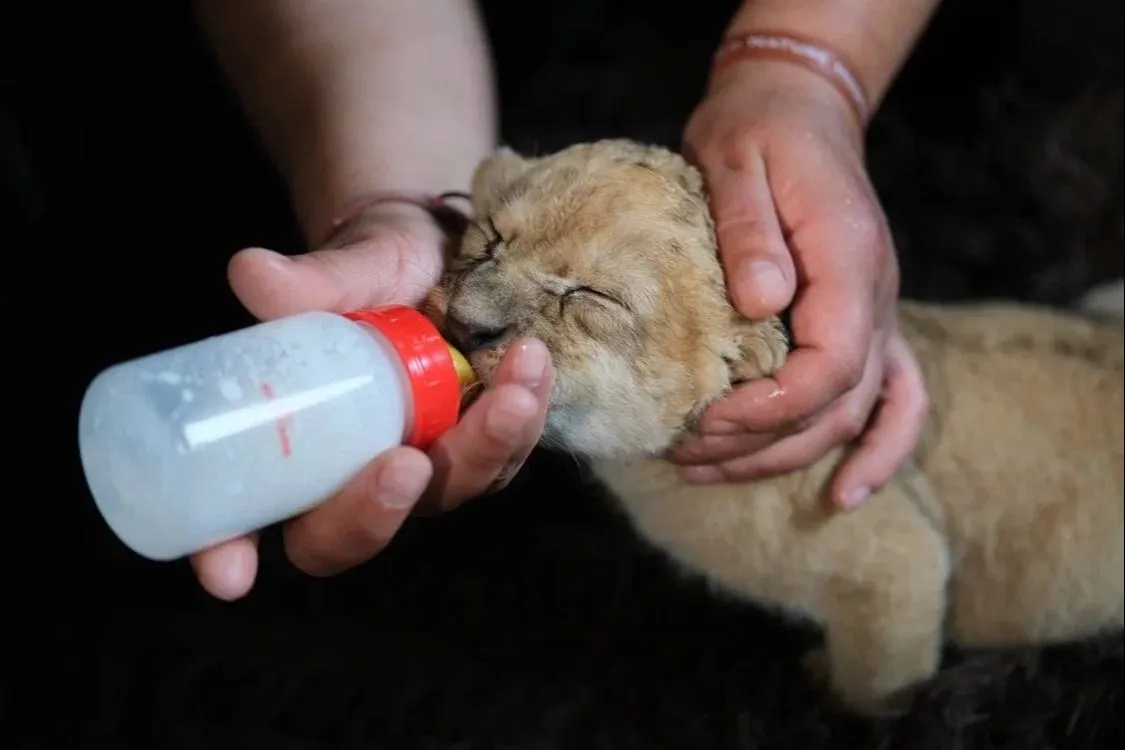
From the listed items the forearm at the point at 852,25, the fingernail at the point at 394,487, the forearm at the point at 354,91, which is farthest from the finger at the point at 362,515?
the forearm at the point at 852,25

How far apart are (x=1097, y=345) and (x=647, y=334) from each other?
2.62 ft

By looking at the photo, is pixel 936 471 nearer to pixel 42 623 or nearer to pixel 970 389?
pixel 970 389

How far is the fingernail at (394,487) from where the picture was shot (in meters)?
0.82

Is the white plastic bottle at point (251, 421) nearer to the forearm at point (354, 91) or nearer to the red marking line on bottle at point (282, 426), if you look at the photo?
the red marking line on bottle at point (282, 426)

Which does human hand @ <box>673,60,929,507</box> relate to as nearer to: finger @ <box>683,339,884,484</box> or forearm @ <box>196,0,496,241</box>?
finger @ <box>683,339,884,484</box>

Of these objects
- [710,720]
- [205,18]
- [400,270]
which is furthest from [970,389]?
[205,18]

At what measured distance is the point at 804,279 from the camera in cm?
118

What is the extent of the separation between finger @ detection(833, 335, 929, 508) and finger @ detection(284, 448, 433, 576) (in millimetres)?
634

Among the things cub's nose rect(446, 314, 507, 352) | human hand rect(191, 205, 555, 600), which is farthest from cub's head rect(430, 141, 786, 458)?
human hand rect(191, 205, 555, 600)

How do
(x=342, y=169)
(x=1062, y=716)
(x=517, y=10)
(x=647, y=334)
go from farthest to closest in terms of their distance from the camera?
(x=517, y=10) < (x=342, y=169) < (x=1062, y=716) < (x=647, y=334)

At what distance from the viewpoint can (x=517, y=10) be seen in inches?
77.7

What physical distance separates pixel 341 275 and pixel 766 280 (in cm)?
41

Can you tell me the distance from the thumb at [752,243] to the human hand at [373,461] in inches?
11.1

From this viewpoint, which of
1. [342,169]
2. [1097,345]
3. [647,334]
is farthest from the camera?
[1097,345]
